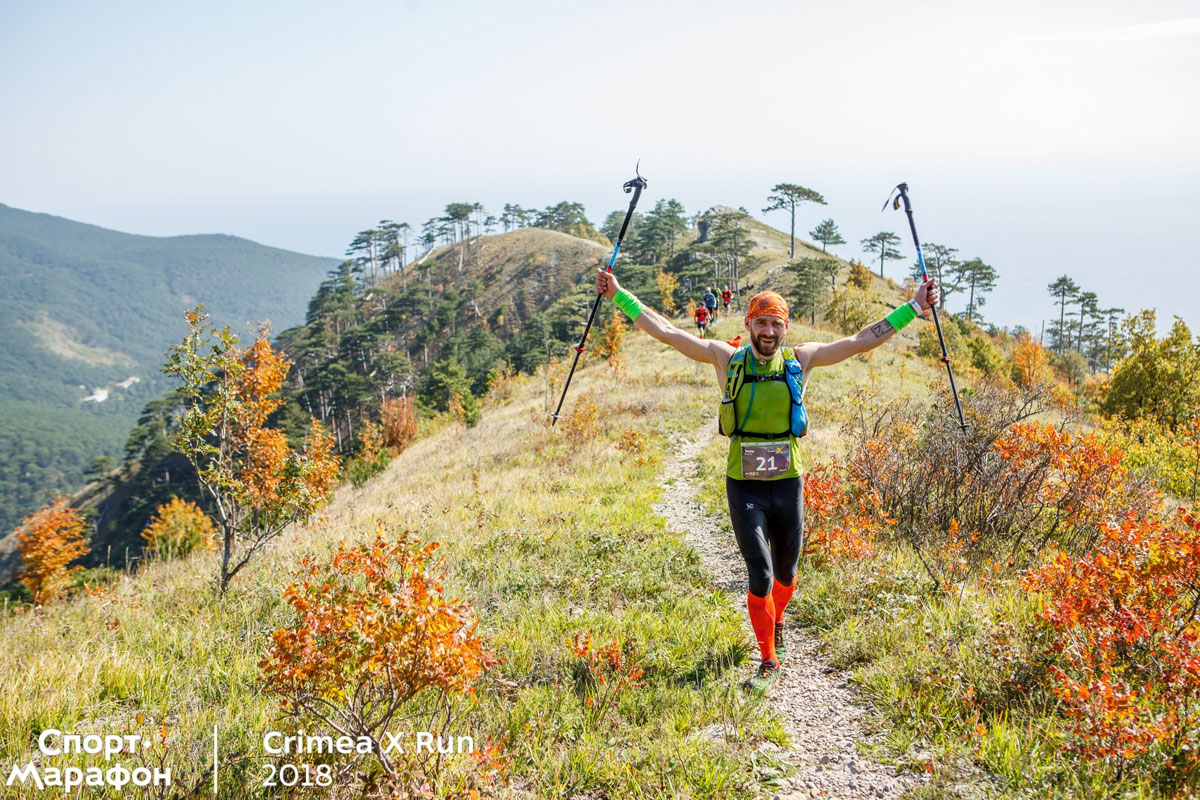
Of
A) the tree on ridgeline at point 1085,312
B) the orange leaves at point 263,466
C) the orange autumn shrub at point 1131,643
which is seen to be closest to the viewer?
the orange autumn shrub at point 1131,643

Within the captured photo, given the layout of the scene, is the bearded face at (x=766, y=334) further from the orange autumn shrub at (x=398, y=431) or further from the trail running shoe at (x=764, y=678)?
the orange autumn shrub at (x=398, y=431)

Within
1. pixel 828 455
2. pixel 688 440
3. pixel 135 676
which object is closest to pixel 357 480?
pixel 688 440

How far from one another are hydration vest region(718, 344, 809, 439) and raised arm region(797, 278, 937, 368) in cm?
16

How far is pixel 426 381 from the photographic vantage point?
61.2 m

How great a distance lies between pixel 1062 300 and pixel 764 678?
8953cm

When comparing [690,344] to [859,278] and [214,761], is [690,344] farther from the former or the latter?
[859,278]

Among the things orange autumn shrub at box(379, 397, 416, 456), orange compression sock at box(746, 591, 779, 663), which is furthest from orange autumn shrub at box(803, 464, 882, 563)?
orange autumn shrub at box(379, 397, 416, 456)

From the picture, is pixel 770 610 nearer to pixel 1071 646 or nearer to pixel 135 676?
pixel 1071 646

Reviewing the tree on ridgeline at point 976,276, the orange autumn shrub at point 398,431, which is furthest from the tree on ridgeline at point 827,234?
the orange autumn shrub at point 398,431

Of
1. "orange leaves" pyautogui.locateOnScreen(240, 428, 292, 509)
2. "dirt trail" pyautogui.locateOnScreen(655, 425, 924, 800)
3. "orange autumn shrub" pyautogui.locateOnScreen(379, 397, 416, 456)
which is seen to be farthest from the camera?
"orange autumn shrub" pyautogui.locateOnScreen(379, 397, 416, 456)

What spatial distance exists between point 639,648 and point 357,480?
22.7m

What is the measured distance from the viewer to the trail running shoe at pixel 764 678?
4168 millimetres

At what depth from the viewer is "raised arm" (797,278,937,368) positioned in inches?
174

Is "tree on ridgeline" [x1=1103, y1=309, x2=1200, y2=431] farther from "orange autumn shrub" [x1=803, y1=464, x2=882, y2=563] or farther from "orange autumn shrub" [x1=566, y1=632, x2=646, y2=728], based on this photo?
"orange autumn shrub" [x1=566, y1=632, x2=646, y2=728]
